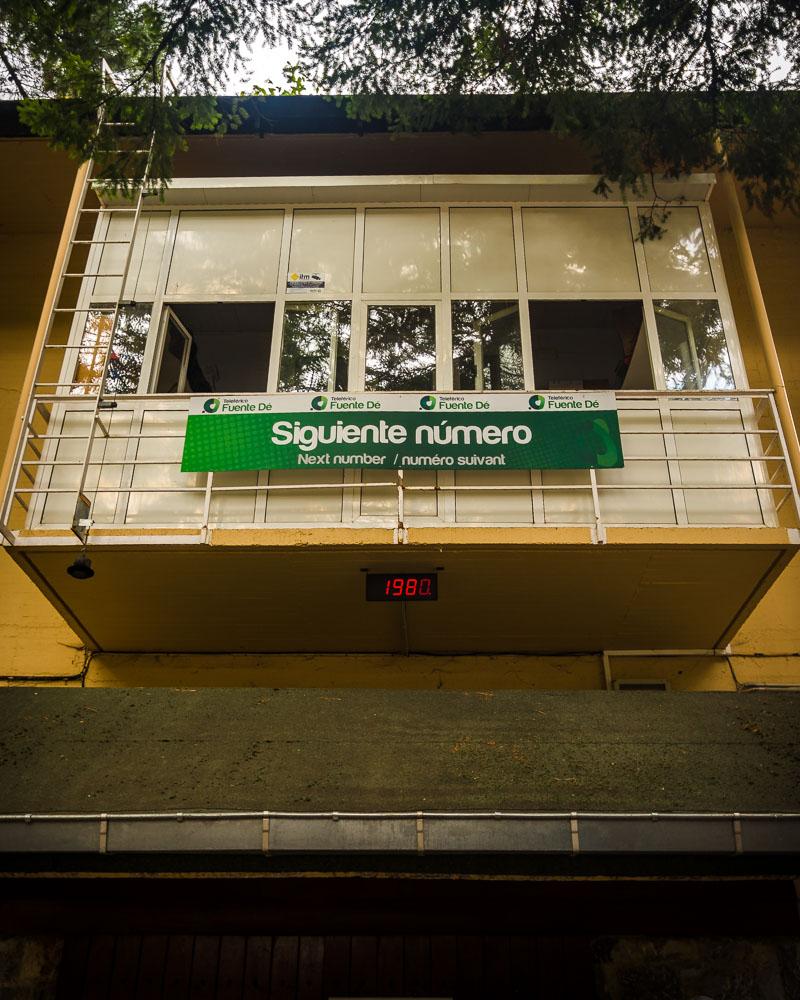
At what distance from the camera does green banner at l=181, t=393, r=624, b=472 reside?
679cm

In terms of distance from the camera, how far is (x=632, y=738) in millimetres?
5625

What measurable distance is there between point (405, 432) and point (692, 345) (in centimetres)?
304

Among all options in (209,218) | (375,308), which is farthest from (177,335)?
(375,308)

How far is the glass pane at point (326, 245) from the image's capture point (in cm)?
807

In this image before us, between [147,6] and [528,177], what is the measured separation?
3.93 metres

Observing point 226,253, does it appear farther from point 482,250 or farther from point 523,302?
point 523,302

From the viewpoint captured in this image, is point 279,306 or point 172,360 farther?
point 172,360

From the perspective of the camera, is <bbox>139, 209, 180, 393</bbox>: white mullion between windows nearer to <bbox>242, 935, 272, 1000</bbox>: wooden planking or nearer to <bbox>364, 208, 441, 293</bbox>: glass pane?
<bbox>364, 208, 441, 293</bbox>: glass pane

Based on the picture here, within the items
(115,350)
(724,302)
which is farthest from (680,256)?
(115,350)

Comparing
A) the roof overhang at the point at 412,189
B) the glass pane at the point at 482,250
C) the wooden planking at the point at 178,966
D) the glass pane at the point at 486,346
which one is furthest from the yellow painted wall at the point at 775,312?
the wooden planking at the point at 178,966

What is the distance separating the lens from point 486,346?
303 inches

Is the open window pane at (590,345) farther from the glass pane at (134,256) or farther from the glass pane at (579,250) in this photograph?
the glass pane at (134,256)

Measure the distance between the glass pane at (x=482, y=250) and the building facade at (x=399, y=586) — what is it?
3cm

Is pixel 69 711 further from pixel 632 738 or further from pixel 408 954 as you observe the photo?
pixel 632 738
